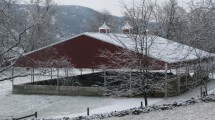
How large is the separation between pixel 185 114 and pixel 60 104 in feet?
51.9

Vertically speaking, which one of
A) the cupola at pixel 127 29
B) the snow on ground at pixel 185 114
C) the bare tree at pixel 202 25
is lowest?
the snow on ground at pixel 185 114

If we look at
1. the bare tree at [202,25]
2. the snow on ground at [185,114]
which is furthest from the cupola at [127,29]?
the snow on ground at [185,114]

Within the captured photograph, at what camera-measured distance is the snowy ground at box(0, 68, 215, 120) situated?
2605cm

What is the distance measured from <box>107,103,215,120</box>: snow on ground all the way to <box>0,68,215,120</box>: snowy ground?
907cm

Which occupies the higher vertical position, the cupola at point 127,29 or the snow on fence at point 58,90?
the cupola at point 127,29

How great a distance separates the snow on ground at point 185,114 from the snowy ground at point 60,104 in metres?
9.07

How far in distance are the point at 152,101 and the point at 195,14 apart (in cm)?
1261

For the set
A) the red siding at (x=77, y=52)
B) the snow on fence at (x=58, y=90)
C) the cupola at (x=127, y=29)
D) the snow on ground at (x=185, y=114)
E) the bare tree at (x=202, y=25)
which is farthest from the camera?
the red siding at (x=77, y=52)

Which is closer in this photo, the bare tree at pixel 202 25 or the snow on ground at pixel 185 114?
the snow on ground at pixel 185 114

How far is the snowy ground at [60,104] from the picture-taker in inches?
1025

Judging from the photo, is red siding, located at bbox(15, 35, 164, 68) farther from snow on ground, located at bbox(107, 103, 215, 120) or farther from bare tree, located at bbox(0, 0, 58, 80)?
snow on ground, located at bbox(107, 103, 215, 120)

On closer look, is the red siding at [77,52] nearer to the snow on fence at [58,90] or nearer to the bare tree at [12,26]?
the snow on fence at [58,90]

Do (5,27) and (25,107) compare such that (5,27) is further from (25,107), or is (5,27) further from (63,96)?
(63,96)

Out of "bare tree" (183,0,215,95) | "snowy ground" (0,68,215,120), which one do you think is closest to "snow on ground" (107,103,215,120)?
"bare tree" (183,0,215,95)
